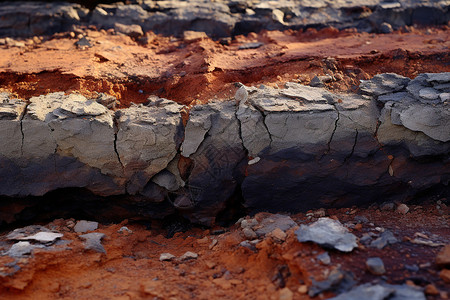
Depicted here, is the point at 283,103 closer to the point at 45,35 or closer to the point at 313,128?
the point at 313,128

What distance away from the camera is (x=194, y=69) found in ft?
13.9

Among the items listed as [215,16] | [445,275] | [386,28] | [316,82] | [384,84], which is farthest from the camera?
[215,16]

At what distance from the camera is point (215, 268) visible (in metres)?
2.85

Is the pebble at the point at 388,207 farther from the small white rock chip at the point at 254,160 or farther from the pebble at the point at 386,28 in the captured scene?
the pebble at the point at 386,28

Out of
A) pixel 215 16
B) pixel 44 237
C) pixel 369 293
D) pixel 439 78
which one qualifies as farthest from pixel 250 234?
pixel 215 16

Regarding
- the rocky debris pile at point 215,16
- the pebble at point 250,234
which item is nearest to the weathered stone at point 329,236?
the pebble at point 250,234

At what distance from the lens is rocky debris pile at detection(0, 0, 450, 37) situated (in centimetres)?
535

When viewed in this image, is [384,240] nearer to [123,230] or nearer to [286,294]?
[286,294]

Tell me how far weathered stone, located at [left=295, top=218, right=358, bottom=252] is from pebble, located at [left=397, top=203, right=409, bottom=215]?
954mm

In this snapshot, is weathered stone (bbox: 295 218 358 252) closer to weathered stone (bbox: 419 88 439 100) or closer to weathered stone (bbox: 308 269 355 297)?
weathered stone (bbox: 308 269 355 297)

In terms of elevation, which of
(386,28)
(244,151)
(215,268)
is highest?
(386,28)


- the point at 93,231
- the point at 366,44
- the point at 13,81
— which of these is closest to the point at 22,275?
the point at 93,231

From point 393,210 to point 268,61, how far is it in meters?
1.87

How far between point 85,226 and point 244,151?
1.42m
